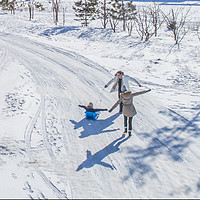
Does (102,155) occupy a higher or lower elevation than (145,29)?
lower

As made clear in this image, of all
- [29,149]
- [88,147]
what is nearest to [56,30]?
[29,149]

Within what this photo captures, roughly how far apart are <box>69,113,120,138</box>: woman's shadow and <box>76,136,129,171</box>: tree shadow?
66 cm

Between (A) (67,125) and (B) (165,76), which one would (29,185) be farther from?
(B) (165,76)

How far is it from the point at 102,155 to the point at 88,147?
1.49 ft

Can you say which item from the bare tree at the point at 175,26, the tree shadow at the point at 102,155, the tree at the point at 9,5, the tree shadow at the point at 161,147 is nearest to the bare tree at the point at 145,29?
the bare tree at the point at 175,26

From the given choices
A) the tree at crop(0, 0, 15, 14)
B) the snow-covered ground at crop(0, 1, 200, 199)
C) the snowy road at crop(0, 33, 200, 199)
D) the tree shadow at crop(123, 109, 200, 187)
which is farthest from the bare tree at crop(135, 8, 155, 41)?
the tree at crop(0, 0, 15, 14)

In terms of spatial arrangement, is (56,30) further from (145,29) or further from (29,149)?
(29,149)

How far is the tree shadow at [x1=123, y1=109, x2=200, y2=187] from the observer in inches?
211

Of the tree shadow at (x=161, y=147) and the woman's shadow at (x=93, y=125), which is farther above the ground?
the woman's shadow at (x=93, y=125)

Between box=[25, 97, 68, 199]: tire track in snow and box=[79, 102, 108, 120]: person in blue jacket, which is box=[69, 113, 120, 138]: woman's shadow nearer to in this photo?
box=[79, 102, 108, 120]: person in blue jacket

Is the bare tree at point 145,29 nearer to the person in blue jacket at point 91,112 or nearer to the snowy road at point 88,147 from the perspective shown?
the snowy road at point 88,147

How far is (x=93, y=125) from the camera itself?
7316 mm

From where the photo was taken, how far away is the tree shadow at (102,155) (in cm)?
555

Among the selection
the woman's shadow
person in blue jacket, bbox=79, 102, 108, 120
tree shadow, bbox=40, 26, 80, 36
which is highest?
tree shadow, bbox=40, 26, 80, 36
